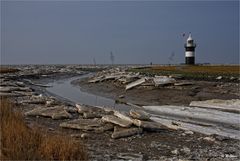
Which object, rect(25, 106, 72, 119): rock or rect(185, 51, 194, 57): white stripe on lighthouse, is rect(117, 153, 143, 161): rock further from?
rect(185, 51, 194, 57): white stripe on lighthouse

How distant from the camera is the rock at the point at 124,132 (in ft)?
35.8

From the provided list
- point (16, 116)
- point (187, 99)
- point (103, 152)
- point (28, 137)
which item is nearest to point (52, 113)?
point (16, 116)

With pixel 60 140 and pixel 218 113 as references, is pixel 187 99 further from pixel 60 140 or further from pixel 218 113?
pixel 60 140

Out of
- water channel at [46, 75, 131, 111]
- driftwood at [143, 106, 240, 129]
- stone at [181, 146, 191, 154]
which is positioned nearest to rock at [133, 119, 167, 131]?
stone at [181, 146, 191, 154]

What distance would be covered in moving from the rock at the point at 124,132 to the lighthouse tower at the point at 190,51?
45.8m

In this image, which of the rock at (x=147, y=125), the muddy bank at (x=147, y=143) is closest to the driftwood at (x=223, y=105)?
the muddy bank at (x=147, y=143)

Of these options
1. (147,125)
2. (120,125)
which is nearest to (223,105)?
(147,125)

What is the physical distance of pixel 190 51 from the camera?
2219 inches

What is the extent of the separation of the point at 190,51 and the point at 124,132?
46618 mm

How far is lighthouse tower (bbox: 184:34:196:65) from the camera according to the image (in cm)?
5603

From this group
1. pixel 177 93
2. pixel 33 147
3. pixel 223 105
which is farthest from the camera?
pixel 177 93

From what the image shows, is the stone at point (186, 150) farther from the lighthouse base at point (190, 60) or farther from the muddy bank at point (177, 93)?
the lighthouse base at point (190, 60)

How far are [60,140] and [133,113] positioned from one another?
5.70 metres

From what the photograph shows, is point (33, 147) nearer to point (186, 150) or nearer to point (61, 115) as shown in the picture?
point (186, 150)
